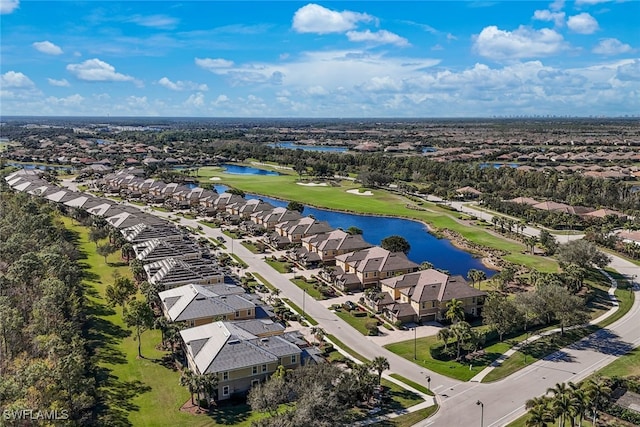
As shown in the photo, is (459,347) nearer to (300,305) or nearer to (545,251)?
(300,305)

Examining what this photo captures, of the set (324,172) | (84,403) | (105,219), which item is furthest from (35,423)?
(324,172)

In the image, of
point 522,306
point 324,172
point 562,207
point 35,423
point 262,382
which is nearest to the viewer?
point 35,423

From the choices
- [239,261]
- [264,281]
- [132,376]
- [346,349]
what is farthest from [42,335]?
[239,261]

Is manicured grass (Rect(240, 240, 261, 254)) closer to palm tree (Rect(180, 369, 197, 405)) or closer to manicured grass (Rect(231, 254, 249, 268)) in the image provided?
manicured grass (Rect(231, 254, 249, 268))

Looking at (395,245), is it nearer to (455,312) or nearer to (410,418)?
(455,312)

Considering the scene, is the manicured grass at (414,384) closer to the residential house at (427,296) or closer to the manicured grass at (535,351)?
the manicured grass at (535,351)

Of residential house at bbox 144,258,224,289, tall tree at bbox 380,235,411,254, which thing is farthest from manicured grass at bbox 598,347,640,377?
residential house at bbox 144,258,224,289
